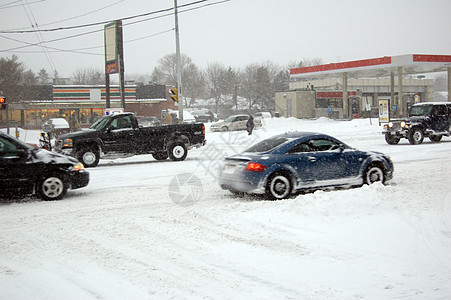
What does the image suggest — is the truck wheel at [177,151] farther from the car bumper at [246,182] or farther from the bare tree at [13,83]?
the bare tree at [13,83]

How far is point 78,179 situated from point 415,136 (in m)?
16.6

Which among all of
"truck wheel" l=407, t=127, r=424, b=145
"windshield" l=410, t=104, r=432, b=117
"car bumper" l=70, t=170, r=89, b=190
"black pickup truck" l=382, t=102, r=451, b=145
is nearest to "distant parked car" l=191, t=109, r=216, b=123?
"windshield" l=410, t=104, r=432, b=117

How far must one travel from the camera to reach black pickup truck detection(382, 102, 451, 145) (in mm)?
21297

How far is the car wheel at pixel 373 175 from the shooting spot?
10.4 m

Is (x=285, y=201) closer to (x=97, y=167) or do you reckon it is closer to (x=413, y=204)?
(x=413, y=204)

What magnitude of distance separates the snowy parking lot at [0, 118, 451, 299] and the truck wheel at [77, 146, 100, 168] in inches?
243

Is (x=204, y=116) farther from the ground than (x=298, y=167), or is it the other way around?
(x=204, y=116)

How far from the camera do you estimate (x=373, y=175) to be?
1049 centimetres

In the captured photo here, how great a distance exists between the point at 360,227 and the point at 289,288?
274cm

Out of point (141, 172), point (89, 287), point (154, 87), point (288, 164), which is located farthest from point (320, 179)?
point (154, 87)

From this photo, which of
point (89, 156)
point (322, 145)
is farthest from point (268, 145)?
point (89, 156)

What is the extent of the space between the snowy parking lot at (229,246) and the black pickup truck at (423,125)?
1101cm

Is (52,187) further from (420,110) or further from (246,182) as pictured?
(420,110)

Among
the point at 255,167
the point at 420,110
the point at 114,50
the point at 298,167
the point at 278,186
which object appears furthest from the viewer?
the point at 114,50
